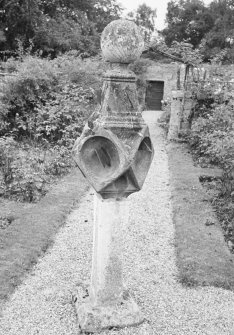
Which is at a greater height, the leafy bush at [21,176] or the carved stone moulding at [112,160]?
the carved stone moulding at [112,160]

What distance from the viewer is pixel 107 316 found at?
12.7 feet

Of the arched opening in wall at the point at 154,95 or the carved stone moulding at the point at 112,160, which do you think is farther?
the arched opening in wall at the point at 154,95

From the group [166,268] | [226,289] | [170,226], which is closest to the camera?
[226,289]

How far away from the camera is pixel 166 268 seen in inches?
209

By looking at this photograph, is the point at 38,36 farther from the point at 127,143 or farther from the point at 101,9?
the point at 127,143

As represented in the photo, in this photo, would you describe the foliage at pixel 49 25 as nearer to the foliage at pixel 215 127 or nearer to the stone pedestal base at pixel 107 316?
the foliage at pixel 215 127

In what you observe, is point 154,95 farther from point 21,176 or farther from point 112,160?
point 112,160

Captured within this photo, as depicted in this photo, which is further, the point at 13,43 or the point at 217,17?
the point at 217,17

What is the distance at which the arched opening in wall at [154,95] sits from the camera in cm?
2688

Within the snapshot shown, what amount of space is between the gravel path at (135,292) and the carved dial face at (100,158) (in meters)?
1.56

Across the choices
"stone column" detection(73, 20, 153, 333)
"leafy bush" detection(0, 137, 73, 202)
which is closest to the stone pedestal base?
"stone column" detection(73, 20, 153, 333)

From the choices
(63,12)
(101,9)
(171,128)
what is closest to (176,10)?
(101,9)

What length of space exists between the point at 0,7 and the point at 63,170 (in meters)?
16.9

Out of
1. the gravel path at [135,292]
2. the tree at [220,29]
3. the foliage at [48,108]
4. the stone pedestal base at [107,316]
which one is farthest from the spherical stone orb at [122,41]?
the tree at [220,29]
